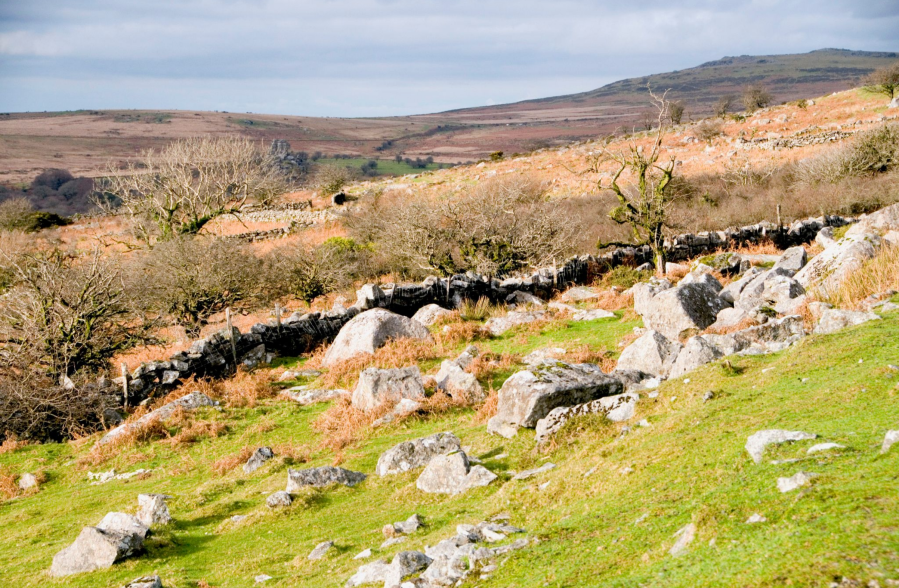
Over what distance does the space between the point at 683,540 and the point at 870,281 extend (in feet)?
33.0

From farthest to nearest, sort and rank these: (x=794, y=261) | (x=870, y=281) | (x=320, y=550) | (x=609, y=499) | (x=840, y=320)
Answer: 1. (x=794, y=261)
2. (x=870, y=281)
3. (x=840, y=320)
4. (x=320, y=550)
5. (x=609, y=499)

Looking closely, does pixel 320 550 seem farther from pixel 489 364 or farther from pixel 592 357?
pixel 592 357

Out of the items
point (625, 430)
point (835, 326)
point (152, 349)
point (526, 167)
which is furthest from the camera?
point (526, 167)

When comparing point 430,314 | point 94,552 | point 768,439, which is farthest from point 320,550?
point 430,314

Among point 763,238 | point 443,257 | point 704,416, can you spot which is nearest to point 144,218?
point 443,257

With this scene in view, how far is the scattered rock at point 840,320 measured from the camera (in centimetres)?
987

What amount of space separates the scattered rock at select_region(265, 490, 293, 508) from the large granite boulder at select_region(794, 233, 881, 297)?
10668 millimetres

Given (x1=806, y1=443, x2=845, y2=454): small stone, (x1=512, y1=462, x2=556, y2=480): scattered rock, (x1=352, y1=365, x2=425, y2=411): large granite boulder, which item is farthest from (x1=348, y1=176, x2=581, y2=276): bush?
(x1=806, y1=443, x2=845, y2=454): small stone

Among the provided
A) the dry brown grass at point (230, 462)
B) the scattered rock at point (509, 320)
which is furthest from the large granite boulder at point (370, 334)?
the dry brown grass at point (230, 462)

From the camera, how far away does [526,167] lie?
221 ft

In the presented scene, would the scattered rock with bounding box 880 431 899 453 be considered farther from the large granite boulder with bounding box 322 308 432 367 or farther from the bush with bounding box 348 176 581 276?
Result: the bush with bounding box 348 176 581 276

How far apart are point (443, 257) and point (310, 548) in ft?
66.4

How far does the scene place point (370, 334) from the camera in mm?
18516

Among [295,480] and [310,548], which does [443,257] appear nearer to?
[295,480]
